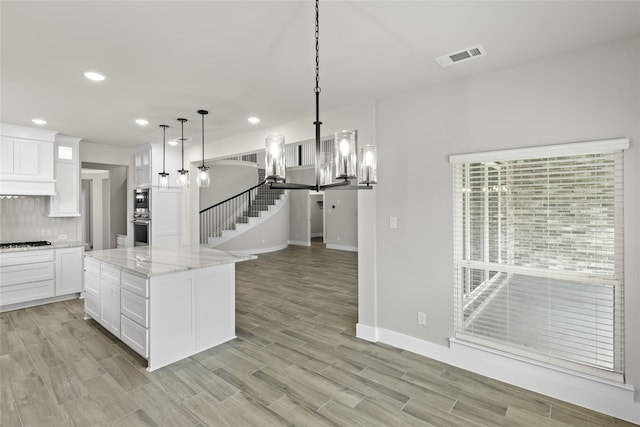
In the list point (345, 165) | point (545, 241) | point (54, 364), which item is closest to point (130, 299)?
point (54, 364)

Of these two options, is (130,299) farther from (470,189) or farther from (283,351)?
(470,189)

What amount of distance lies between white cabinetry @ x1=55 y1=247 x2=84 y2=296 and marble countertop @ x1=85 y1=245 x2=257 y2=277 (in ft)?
4.95

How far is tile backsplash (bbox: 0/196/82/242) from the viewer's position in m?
4.93

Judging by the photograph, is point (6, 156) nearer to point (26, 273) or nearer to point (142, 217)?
point (26, 273)

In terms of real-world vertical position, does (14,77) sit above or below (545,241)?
above

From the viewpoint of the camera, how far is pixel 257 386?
2633 mm

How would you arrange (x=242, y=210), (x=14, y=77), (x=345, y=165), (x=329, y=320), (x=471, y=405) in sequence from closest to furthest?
1. (x=345, y=165)
2. (x=471, y=405)
3. (x=14, y=77)
4. (x=329, y=320)
5. (x=242, y=210)

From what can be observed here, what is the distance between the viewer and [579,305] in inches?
96.7

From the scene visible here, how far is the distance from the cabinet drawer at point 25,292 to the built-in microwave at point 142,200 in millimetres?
1861

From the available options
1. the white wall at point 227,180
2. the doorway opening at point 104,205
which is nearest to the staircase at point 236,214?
the white wall at point 227,180

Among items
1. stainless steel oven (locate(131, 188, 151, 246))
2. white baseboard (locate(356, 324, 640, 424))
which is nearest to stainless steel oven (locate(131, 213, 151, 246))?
stainless steel oven (locate(131, 188, 151, 246))

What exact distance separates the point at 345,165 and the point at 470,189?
5.48 ft

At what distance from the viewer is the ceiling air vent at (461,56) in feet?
7.97

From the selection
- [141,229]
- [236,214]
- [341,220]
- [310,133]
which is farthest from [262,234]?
[310,133]
